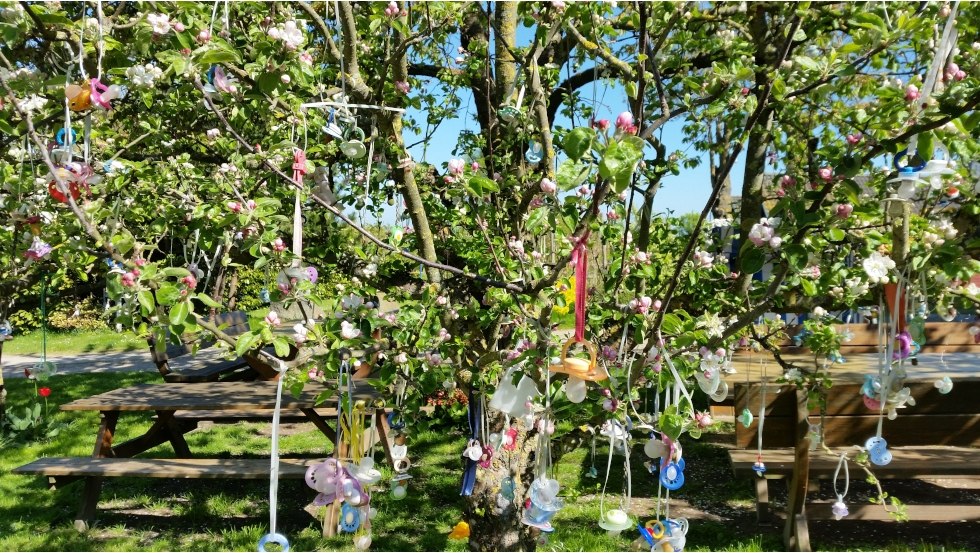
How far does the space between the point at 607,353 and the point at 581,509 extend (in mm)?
2272

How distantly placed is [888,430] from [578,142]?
135 inches

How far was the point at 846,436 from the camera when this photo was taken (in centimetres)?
360

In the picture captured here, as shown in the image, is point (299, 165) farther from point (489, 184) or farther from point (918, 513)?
point (918, 513)

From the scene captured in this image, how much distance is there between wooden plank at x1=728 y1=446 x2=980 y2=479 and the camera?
3.22m

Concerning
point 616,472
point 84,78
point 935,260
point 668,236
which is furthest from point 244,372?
point 935,260

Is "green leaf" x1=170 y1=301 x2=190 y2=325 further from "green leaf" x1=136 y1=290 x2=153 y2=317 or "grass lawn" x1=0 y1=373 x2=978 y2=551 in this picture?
"grass lawn" x1=0 y1=373 x2=978 y2=551

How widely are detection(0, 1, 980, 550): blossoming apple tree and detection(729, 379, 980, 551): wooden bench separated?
41.4 inches

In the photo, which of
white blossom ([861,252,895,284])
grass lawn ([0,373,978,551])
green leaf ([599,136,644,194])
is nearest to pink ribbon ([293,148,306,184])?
green leaf ([599,136,644,194])

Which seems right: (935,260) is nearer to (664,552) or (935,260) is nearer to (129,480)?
(664,552)

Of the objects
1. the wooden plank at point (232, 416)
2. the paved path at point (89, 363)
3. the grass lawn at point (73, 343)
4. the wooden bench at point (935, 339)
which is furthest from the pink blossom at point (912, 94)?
the grass lawn at point (73, 343)

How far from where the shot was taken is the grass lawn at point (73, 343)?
413 inches

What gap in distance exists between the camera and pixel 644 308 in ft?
5.73

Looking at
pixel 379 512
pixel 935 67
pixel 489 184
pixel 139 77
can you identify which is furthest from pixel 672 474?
pixel 379 512

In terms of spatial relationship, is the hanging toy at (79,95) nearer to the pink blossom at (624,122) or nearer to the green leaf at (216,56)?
the green leaf at (216,56)
